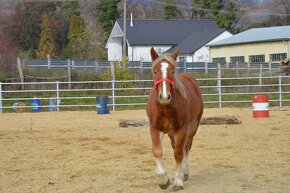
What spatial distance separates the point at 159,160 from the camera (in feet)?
19.2

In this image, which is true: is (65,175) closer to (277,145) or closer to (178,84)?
(178,84)

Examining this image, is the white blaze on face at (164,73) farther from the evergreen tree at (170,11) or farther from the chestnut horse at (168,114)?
the evergreen tree at (170,11)

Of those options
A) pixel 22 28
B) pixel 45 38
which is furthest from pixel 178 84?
pixel 22 28

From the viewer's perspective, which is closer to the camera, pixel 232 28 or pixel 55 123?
pixel 55 123

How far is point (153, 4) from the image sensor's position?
82.9 meters

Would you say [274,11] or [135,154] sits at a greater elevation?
[274,11]

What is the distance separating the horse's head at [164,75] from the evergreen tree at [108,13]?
5162 centimetres

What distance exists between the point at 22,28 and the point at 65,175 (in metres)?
46.3

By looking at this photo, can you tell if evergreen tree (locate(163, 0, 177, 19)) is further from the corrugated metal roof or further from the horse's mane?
the horse's mane

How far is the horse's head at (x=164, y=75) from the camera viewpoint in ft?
17.8

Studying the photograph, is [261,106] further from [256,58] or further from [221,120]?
[256,58]

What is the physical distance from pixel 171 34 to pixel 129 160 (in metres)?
46.0

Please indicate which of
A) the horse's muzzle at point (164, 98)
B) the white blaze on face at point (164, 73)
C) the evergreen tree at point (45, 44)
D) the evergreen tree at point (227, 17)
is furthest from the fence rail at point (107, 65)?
the evergreen tree at point (227, 17)

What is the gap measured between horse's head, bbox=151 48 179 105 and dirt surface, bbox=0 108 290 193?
1.22m
